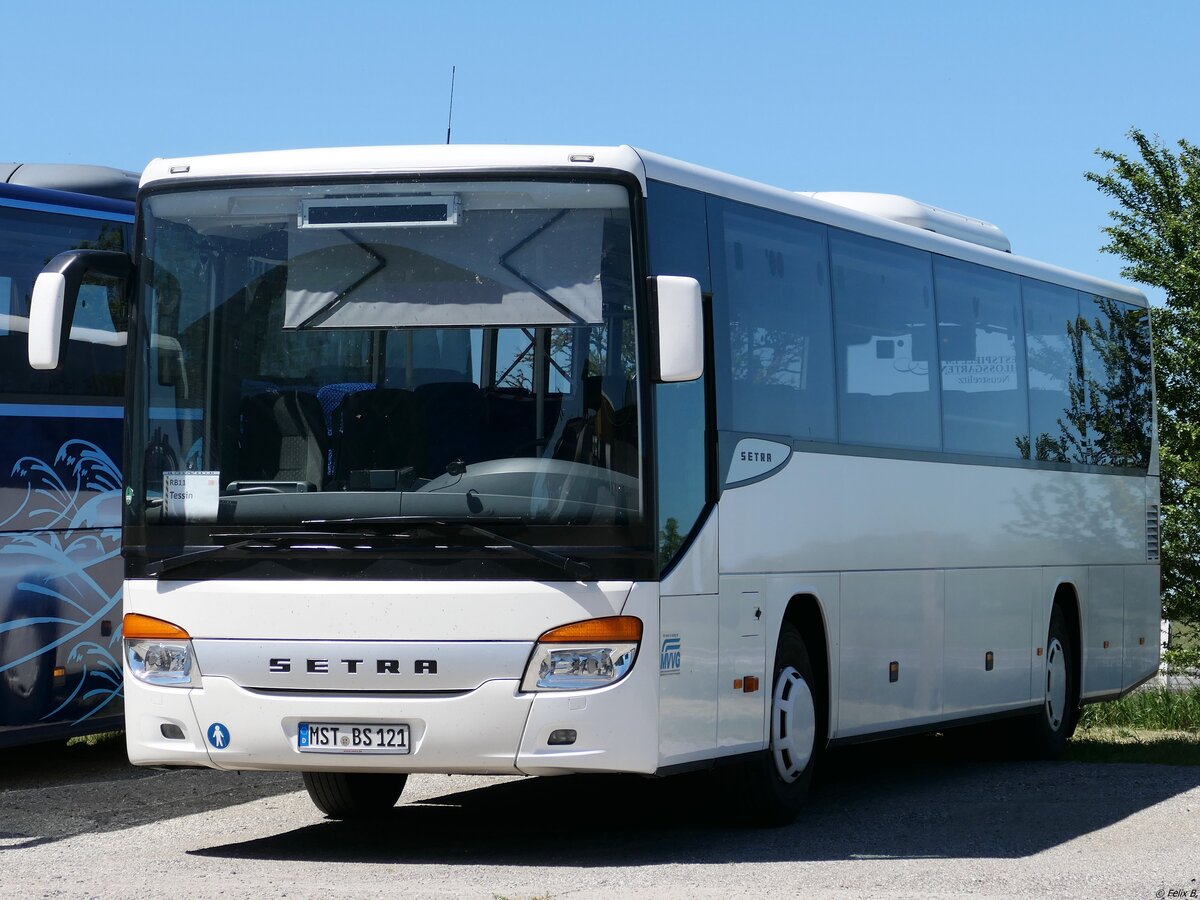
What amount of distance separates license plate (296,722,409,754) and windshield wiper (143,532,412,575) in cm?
85

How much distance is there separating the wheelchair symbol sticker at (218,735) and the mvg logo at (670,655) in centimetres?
209

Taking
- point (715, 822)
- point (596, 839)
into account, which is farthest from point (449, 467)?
point (715, 822)

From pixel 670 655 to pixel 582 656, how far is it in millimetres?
489

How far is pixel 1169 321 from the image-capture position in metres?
28.1

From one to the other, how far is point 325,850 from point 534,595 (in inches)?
78.5

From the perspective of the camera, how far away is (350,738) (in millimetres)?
9352

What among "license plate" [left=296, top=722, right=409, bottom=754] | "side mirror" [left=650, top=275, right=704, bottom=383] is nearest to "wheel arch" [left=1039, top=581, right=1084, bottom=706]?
"side mirror" [left=650, top=275, right=704, bottom=383]

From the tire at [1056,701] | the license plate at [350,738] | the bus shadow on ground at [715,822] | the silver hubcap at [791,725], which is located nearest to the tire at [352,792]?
the bus shadow on ground at [715,822]

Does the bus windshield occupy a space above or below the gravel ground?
above

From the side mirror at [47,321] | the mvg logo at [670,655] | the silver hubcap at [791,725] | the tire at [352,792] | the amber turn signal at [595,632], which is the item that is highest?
the side mirror at [47,321]

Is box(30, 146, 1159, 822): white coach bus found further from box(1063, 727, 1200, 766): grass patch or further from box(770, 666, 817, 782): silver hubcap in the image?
box(1063, 727, 1200, 766): grass patch

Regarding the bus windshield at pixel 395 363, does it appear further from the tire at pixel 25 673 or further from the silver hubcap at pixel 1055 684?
the silver hubcap at pixel 1055 684

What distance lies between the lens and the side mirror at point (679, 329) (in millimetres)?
9117

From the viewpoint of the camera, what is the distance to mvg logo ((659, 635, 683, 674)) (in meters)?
9.39
